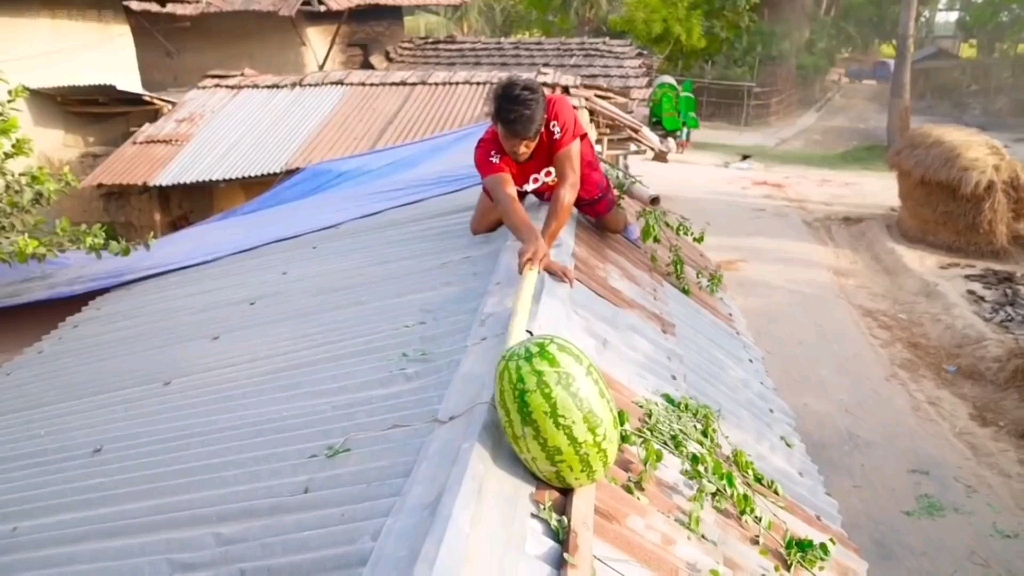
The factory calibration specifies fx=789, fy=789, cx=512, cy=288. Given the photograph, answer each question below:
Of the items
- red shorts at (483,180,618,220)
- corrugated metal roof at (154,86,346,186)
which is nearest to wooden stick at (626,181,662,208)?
red shorts at (483,180,618,220)

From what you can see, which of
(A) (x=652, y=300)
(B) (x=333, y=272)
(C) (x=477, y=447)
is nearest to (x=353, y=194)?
(B) (x=333, y=272)

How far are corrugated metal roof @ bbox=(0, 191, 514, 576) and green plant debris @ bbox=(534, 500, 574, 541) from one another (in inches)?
10.7

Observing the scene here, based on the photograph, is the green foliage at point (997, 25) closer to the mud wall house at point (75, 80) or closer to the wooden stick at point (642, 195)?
the mud wall house at point (75, 80)

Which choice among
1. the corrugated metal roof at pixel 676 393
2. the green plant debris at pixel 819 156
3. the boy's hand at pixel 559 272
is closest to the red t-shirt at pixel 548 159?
the corrugated metal roof at pixel 676 393

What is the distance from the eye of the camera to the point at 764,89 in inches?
1187

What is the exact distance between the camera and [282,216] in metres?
6.17

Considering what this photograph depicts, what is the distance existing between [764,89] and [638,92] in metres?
20.2

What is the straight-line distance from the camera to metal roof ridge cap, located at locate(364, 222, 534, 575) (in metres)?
1.82

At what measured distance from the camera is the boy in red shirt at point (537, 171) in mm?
3391

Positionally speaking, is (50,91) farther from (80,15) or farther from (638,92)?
(638,92)

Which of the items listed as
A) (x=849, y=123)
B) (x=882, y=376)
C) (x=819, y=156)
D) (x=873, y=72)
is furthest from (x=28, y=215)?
(x=873, y=72)

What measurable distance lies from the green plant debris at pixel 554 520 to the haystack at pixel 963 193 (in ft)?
41.7

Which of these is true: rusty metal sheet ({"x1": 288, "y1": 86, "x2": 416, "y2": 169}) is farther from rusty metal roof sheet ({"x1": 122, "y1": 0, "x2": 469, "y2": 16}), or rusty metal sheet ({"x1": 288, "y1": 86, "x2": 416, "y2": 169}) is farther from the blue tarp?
rusty metal roof sheet ({"x1": 122, "y1": 0, "x2": 469, "y2": 16})

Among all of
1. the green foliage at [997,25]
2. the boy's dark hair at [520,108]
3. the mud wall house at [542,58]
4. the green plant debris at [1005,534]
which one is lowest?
the green plant debris at [1005,534]
